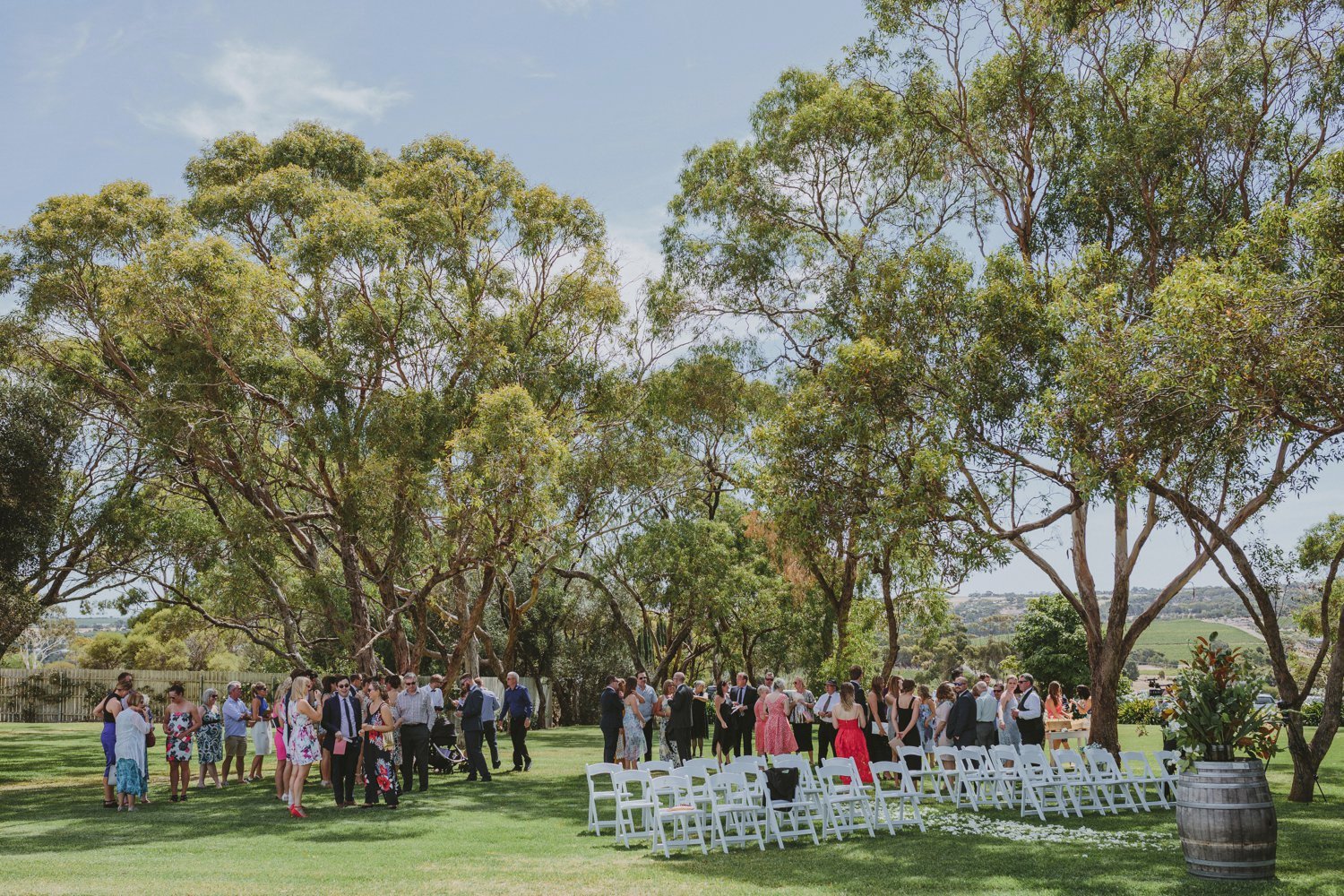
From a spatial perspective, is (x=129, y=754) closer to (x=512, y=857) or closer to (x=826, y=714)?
(x=512, y=857)

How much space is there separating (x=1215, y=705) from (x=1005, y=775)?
4087 millimetres

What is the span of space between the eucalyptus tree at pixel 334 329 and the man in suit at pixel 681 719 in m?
4.06

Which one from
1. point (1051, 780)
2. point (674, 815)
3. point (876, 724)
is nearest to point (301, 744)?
point (674, 815)

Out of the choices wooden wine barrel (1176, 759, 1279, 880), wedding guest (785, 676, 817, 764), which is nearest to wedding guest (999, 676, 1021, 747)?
wedding guest (785, 676, 817, 764)

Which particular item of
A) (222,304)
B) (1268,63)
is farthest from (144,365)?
(1268,63)

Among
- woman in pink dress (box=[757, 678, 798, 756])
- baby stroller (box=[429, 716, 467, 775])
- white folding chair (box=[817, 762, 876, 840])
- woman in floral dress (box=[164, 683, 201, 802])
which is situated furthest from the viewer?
baby stroller (box=[429, 716, 467, 775])

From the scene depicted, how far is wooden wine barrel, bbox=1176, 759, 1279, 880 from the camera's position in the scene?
792 cm

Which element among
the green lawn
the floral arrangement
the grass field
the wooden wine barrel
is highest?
the floral arrangement

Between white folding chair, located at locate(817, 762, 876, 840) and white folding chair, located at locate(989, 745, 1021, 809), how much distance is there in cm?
200

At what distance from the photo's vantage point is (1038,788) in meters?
12.5

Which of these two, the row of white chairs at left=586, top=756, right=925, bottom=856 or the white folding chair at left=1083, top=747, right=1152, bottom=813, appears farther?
the white folding chair at left=1083, top=747, right=1152, bottom=813

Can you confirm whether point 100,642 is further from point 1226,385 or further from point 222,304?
point 1226,385

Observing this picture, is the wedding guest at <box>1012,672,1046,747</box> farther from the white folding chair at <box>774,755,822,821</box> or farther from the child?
the child

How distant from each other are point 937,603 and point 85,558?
1827 centimetres
